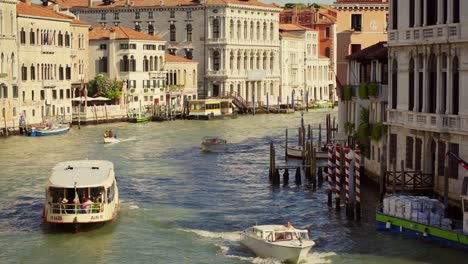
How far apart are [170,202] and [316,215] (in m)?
4.11

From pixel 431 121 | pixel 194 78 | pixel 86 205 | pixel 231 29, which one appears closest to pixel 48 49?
pixel 194 78

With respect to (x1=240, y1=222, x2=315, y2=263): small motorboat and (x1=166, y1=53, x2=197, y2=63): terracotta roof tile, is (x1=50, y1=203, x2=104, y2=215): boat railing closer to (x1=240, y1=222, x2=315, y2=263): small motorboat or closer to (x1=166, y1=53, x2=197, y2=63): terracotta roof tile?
(x1=240, y1=222, x2=315, y2=263): small motorboat

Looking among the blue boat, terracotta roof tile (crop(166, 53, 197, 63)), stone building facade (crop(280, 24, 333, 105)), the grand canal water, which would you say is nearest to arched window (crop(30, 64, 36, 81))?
the blue boat

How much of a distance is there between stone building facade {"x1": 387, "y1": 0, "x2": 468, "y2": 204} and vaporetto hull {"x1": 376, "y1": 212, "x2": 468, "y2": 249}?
4.36 ft

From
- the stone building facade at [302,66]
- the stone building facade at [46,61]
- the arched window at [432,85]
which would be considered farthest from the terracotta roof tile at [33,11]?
the arched window at [432,85]

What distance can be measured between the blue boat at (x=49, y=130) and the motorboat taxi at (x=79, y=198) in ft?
81.7

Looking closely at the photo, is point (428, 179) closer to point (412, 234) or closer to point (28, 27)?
point (412, 234)

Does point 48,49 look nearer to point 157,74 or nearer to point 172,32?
point 157,74

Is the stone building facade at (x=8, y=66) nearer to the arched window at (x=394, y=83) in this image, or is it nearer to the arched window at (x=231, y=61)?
the arched window at (x=231, y=61)

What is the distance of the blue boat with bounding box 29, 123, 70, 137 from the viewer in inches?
1956

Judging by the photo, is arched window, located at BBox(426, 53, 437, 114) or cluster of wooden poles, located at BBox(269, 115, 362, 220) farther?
cluster of wooden poles, located at BBox(269, 115, 362, 220)

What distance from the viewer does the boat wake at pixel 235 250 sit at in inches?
811

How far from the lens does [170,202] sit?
28.0 metres

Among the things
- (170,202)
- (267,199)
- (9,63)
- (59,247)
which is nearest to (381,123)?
(267,199)
